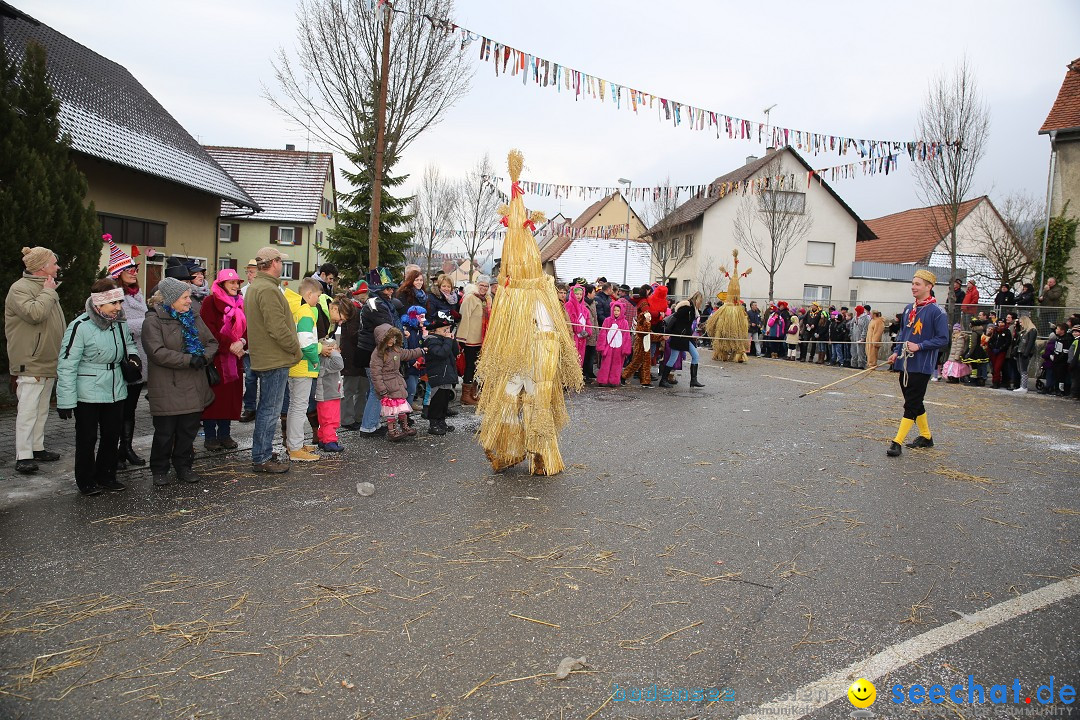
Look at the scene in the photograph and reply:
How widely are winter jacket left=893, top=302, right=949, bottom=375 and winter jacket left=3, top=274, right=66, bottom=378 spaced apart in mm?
8677

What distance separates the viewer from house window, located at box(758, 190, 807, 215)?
32.4 metres

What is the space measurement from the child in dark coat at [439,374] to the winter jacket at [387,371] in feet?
1.57

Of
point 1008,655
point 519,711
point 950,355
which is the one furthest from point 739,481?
point 950,355

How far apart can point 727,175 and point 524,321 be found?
38.4 m

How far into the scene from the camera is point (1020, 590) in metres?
3.95

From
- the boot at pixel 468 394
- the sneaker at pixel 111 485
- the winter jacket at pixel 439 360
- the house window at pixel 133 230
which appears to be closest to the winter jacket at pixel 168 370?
the sneaker at pixel 111 485

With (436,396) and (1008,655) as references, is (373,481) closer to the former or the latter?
(436,396)

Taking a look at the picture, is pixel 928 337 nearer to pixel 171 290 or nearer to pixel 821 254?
pixel 171 290

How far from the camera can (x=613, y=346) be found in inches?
504

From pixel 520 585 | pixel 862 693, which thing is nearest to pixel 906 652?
pixel 862 693

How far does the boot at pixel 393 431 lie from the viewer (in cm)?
766

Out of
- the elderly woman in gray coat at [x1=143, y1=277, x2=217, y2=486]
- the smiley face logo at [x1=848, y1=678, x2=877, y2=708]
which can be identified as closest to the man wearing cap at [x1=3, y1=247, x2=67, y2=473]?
the elderly woman in gray coat at [x1=143, y1=277, x2=217, y2=486]

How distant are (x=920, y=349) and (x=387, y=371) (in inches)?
235

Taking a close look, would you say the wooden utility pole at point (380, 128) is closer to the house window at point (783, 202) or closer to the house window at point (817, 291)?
the house window at point (783, 202)
